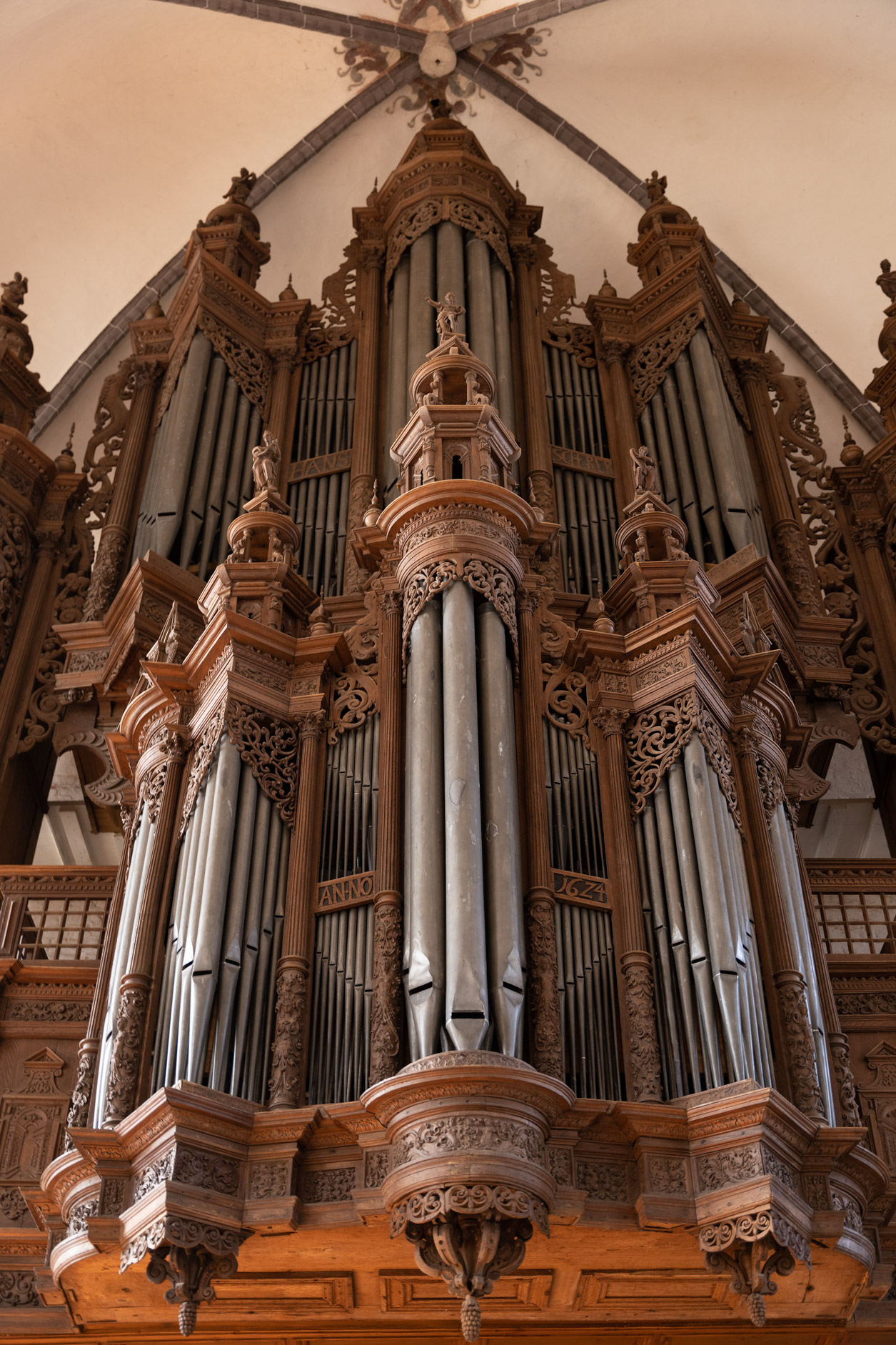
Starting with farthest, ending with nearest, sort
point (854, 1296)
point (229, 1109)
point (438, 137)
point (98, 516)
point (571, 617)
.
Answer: point (438, 137) → point (98, 516) → point (571, 617) → point (854, 1296) → point (229, 1109)

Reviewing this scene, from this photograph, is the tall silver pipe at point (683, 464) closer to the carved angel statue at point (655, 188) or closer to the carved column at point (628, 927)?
the carved angel statue at point (655, 188)

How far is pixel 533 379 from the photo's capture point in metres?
12.4

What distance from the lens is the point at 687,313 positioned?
12969 mm

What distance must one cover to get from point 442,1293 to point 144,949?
2153 millimetres

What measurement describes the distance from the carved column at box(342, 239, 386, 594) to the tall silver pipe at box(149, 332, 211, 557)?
4.00 feet

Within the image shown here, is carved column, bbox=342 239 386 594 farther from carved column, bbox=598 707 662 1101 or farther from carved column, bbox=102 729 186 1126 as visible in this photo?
carved column, bbox=598 707 662 1101

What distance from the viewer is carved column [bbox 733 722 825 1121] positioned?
24.0ft

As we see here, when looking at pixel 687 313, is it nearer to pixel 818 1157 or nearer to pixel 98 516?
pixel 98 516

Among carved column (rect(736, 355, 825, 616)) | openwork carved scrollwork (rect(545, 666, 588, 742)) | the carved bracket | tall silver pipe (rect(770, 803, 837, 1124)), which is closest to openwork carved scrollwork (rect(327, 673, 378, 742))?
openwork carved scrollwork (rect(545, 666, 588, 742))

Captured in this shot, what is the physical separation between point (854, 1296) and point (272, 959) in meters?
3.15

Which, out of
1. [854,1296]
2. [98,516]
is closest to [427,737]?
[854,1296]

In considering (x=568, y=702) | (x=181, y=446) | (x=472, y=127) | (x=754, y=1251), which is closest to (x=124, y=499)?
(x=181, y=446)

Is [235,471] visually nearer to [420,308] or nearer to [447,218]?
[420,308]

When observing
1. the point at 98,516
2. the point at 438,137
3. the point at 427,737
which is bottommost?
the point at 427,737
